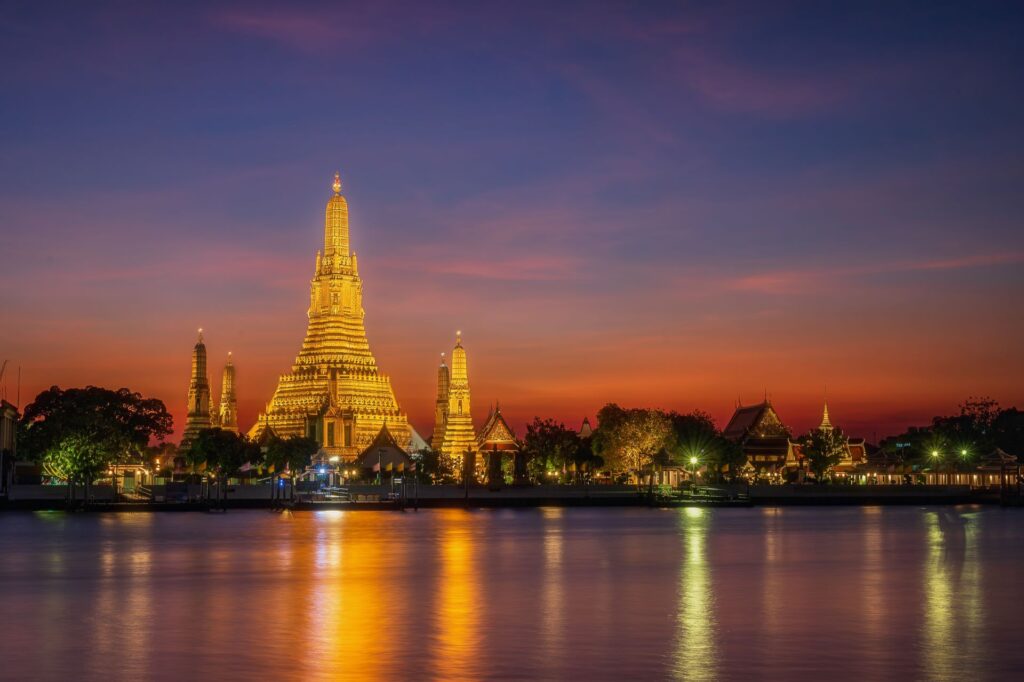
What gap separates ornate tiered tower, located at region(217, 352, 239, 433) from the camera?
7215 inches

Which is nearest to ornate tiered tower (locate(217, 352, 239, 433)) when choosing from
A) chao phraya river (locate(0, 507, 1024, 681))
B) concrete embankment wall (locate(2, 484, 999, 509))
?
concrete embankment wall (locate(2, 484, 999, 509))

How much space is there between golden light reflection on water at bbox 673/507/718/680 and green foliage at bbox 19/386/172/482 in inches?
2213

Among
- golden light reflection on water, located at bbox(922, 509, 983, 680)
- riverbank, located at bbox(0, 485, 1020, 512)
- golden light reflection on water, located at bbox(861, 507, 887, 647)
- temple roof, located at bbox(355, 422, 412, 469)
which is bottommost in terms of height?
golden light reflection on water, located at bbox(922, 509, 983, 680)

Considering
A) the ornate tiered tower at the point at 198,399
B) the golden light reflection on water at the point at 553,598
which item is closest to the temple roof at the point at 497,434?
the ornate tiered tower at the point at 198,399

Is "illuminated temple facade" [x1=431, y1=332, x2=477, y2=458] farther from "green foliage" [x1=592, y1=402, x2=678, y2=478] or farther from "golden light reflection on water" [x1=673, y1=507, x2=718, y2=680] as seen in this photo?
"golden light reflection on water" [x1=673, y1=507, x2=718, y2=680]

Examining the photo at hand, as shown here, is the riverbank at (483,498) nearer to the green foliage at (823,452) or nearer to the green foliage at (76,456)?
the green foliage at (76,456)

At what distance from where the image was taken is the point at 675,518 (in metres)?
98.7

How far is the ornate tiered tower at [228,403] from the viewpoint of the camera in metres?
183

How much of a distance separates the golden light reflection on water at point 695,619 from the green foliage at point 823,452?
281 feet

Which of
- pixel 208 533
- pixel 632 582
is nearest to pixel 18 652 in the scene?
pixel 632 582

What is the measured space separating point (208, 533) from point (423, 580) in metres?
33.3

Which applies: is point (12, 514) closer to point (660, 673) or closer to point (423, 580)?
point (423, 580)

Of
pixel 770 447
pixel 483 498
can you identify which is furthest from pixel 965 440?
pixel 483 498

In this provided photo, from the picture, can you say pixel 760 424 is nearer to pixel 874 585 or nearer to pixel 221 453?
pixel 221 453
